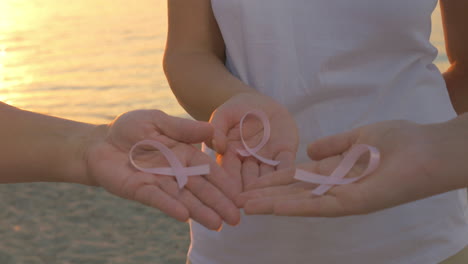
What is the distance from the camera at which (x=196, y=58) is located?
2652mm

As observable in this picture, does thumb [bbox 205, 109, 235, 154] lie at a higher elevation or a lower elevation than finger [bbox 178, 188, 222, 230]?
higher

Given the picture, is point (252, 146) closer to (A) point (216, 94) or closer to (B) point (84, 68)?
(A) point (216, 94)

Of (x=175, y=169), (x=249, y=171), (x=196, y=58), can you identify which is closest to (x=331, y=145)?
(x=249, y=171)

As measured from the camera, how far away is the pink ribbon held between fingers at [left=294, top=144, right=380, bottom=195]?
6.91ft

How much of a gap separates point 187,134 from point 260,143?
29 cm

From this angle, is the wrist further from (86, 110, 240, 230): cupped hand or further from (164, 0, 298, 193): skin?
(164, 0, 298, 193): skin

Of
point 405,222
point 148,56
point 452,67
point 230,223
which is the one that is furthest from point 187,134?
point 148,56

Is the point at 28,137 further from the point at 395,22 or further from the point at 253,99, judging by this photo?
the point at 395,22

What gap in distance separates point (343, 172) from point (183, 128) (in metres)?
0.58

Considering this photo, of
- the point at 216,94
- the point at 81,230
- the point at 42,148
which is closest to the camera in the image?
the point at 42,148

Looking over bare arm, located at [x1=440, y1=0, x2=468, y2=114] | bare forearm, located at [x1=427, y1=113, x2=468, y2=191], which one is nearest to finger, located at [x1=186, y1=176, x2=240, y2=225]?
bare forearm, located at [x1=427, y1=113, x2=468, y2=191]

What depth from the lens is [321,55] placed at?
7.75 ft

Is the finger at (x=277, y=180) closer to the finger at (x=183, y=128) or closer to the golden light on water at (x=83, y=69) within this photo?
the finger at (x=183, y=128)

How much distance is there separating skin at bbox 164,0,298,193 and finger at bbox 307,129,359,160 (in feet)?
0.33
